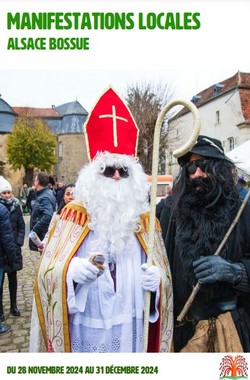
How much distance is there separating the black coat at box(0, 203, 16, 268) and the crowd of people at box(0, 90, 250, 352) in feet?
5.95

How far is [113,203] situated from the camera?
235cm

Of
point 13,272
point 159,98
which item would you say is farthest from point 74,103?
point 13,272

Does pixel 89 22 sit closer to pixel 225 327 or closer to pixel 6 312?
pixel 225 327

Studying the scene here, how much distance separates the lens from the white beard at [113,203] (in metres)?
2.25

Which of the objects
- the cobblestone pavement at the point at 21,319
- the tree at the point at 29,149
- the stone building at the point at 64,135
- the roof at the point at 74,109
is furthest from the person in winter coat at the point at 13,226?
the roof at the point at 74,109

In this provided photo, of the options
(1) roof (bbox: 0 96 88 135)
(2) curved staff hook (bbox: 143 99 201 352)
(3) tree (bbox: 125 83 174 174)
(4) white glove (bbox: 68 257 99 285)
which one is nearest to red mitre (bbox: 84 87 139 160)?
(2) curved staff hook (bbox: 143 99 201 352)

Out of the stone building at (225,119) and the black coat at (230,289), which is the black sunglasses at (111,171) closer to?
the black coat at (230,289)

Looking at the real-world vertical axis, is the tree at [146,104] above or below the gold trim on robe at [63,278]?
above

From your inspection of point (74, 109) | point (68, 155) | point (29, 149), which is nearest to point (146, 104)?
Answer: point (29, 149)

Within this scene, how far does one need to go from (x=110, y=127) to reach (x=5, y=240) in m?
2.14

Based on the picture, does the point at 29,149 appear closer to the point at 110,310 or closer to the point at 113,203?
the point at 113,203

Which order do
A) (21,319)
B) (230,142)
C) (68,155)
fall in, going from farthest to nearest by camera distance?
(68,155), (230,142), (21,319)

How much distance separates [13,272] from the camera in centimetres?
468

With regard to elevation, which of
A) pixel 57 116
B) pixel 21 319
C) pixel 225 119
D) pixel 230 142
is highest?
pixel 57 116
